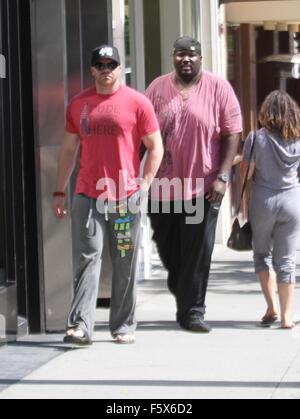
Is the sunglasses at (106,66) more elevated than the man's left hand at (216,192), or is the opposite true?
the sunglasses at (106,66)

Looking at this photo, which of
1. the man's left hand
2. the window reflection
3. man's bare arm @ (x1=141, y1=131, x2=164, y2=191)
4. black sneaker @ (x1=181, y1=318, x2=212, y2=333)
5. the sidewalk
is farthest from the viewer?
the window reflection

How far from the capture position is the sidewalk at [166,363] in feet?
22.7

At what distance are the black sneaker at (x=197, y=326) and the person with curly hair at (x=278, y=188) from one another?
1.85 feet

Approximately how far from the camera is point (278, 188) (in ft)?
29.7

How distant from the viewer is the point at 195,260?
29.2ft

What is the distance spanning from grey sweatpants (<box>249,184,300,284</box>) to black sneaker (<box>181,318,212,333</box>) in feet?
2.00

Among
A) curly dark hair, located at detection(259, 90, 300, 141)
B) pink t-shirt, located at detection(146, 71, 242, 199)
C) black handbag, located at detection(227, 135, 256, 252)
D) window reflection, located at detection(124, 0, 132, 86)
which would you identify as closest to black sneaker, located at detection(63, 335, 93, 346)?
pink t-shirt, located at detection(146, 71, 242, 199)

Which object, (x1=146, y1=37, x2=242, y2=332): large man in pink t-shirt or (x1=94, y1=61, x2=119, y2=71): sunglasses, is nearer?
(x1=94, y1=61, x2=119, y2=71): sunglasses

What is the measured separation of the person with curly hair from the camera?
8.99m

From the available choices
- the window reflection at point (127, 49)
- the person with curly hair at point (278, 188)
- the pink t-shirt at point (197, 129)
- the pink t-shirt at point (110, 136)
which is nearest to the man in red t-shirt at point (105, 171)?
the pink t-shirt at point (110, 136)
